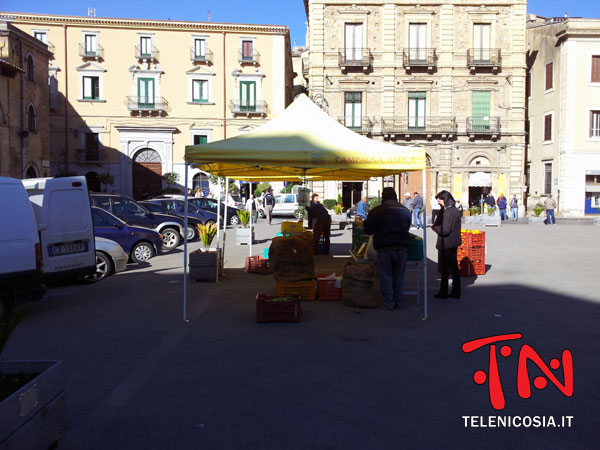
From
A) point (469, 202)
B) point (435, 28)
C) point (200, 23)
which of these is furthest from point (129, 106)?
point (469, 202)

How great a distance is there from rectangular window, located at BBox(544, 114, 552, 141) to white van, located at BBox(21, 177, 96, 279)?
35.2 meters

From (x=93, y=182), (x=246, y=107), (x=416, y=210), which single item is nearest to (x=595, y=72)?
(x=416, y=210)

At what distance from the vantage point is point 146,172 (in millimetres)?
41906

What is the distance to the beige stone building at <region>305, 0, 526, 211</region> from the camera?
37.1 metres

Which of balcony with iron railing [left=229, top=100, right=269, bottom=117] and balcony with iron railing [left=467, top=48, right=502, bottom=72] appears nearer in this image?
balcony with iron railing [left=467, top=48, right=502, bottom=72]

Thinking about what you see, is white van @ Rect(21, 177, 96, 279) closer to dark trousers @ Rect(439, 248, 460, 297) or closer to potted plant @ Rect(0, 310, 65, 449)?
potted plant @ Rect(0, 310, 65, 449)

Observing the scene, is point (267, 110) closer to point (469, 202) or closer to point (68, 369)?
point (469, 202)

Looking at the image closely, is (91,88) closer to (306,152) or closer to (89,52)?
(89,52)

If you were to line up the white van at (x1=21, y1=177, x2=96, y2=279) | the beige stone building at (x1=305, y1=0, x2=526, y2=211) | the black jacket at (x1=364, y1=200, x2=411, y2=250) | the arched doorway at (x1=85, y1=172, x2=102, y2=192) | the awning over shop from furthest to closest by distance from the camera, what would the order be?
the arched doorway at (x1=85, y1=172, x2=102, y2=192) → the awning over shop → the beige stone building at (x1=305, y1=0, x2=526, y2=211) → the white van at (x1=21, y1=177, x2=96, y2=279) → the black jacket at (x1=364, y1=200, x2=411, y2=250)

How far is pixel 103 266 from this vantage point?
37.3 ft

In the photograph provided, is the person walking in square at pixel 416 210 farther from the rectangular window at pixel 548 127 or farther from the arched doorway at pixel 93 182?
the arched doorway at pixel 93 182

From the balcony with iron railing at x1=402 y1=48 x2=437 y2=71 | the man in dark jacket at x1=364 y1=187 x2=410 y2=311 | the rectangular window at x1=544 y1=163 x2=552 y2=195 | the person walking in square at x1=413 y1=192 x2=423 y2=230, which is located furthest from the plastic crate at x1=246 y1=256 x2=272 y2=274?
the rectangular window at x1=544 y1=163 x2=552 y2=195

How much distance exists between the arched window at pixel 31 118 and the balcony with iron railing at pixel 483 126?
2641 cm

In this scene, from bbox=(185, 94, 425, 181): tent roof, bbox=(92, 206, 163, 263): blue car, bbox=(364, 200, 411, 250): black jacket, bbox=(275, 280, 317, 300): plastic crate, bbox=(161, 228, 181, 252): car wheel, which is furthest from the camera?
bbox=(161, 228, 181, 252): car wheel
